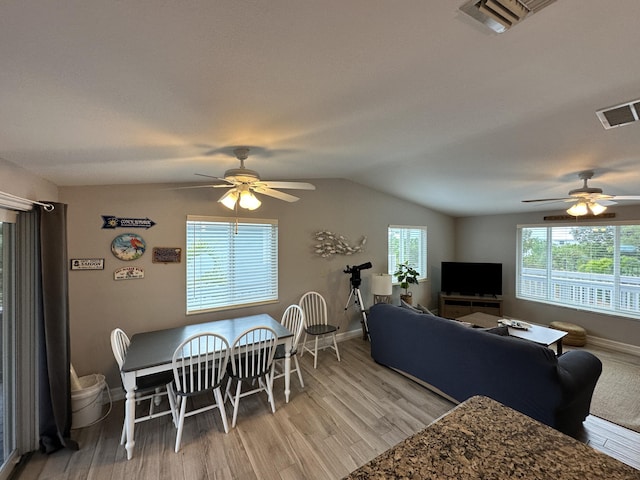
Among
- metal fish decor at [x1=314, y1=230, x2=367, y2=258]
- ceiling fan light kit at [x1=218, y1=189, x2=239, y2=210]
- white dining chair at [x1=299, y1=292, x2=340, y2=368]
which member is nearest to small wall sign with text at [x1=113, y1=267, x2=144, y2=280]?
ceiling fan light kit at [x1=218, y1=189, x2=239, y2=210]

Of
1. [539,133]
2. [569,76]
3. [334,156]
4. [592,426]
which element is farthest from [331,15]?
[592,426]

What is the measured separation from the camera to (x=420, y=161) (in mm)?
3238

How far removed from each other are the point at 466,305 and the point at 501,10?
209 inches

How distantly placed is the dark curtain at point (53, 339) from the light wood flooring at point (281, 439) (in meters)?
0.19

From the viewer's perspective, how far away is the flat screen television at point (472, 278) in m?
5.31

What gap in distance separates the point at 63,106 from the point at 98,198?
1.90 meters

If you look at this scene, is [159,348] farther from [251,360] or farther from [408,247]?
[408,247]

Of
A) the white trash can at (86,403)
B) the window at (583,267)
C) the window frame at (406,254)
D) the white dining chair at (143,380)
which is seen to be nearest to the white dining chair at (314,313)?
the window frame at (406,254)

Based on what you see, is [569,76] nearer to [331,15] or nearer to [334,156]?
[331,15]

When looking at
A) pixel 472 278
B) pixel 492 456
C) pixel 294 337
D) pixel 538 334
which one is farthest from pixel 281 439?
pixel 472 278

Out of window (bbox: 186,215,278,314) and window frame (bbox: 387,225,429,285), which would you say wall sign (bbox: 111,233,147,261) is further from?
window frame (bbox: 387,225,429,285)

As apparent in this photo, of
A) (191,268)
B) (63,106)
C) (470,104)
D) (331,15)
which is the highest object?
(470,104)

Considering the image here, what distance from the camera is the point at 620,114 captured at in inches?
73.5

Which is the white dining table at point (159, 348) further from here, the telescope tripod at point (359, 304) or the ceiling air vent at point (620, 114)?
the ceiling air vent at point (620, 114)
